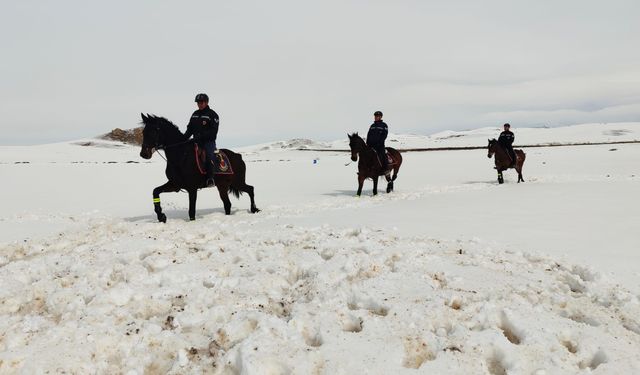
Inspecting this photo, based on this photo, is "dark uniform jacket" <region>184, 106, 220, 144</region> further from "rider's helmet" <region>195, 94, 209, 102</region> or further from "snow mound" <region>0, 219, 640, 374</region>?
"snow mound" <region>0, 219, 640, 374</region>

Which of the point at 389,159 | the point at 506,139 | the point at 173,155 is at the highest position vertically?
the point at 506,139

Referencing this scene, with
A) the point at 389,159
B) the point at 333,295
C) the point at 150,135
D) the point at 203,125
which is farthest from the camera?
the point at 389,159

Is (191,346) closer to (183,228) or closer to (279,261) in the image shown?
(279,261)

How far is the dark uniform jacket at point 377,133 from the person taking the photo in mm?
14492

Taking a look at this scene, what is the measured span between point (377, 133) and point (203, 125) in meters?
6.74

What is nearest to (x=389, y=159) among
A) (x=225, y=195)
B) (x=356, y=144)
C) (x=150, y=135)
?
(x=356, y=144)

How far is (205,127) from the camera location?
390 inches

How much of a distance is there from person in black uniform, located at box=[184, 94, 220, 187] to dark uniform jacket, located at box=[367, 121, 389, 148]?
6294mm

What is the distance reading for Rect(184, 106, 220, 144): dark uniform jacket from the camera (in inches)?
388

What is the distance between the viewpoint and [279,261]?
231 inches

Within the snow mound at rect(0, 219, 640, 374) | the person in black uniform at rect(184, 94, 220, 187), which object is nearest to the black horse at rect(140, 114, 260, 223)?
the person in black uniform at rect(184, 94, 220, 187)

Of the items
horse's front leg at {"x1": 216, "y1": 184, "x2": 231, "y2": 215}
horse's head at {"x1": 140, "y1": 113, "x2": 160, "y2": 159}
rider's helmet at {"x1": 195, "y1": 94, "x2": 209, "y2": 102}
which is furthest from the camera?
horse's front leg at {"x1": 216, "y1": 184, "x2": 231, "y2": 215}

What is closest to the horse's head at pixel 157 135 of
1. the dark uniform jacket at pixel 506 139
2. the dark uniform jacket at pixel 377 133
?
the dark uniform jacket at pixel 377 133

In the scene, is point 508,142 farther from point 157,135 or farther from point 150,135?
point 150,135
